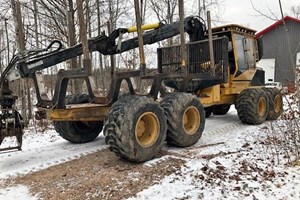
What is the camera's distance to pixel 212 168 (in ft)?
16.7

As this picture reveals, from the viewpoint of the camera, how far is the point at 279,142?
22.0ft

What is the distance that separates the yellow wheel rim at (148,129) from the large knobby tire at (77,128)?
6.78 feet


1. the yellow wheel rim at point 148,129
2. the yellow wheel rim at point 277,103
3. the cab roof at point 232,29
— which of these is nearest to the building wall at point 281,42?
the yellow wheel rim at point 277,103

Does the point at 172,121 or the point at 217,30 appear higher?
the point at 217,30

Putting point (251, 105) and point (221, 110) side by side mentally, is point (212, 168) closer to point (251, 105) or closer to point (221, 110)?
point (251, 105)

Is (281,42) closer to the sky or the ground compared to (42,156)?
closer to the sky

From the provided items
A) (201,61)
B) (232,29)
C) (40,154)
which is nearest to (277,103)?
(232,29)

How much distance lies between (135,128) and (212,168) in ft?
4.44

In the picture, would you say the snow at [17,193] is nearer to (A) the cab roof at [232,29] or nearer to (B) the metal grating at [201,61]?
(B) the metal grating at [201,61]

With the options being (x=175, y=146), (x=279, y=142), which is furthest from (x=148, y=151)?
(x=279, y=142)

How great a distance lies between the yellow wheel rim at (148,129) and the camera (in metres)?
5.62

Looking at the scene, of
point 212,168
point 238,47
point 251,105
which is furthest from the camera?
point 238,47

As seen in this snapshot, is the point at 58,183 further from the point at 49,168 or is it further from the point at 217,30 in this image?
the point at 217,30

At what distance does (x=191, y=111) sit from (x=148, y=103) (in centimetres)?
149
